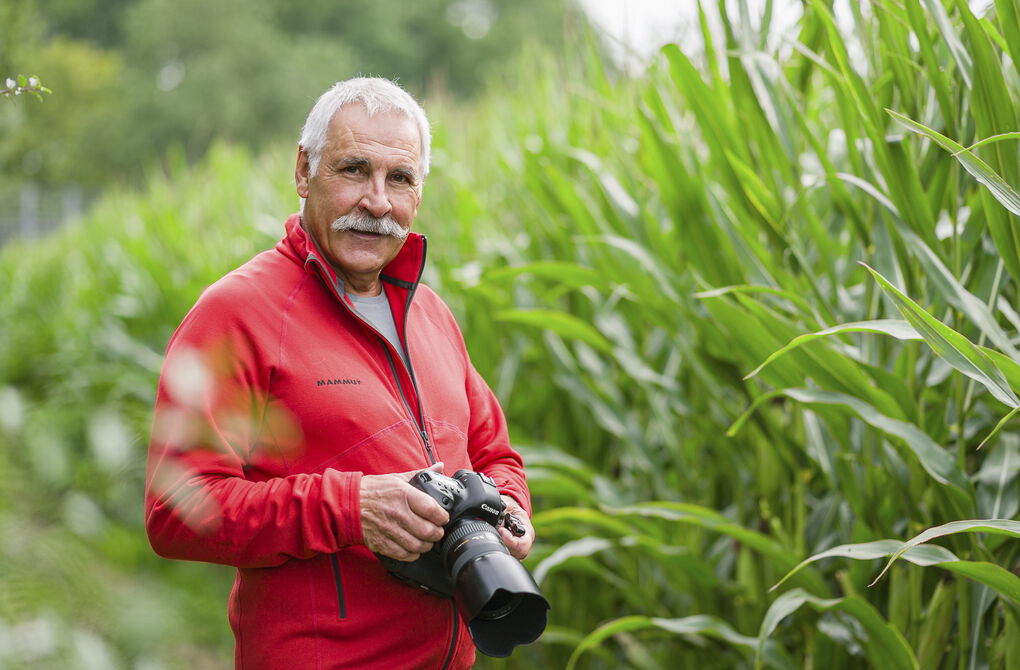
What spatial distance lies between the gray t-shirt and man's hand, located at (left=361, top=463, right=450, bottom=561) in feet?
0.78

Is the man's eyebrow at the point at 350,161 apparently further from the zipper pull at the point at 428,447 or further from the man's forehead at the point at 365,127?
the zipper pull at the point at 428,447

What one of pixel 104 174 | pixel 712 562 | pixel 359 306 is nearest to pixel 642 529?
pixel 712 562

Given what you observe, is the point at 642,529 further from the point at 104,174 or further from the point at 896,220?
the point at 104,174

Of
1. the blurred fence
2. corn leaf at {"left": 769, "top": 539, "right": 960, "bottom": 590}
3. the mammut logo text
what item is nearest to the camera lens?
the mammut logo text

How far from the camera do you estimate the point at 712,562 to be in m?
1.93

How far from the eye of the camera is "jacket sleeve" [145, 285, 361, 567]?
1.04 meters

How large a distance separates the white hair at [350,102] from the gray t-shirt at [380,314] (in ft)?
0.63

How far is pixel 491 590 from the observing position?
3.41ft

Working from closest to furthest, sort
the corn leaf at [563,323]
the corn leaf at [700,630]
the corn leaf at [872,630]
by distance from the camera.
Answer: the corn leaf at [872,630] < the corn leaf at [700,630] < the corn leaf at [563,323]

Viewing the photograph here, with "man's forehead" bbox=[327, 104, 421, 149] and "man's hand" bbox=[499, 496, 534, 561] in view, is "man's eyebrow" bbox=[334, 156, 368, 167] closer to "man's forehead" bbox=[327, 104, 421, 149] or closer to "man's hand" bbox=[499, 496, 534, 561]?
"man's forehead" bbox=[327, 104, 421, 149]

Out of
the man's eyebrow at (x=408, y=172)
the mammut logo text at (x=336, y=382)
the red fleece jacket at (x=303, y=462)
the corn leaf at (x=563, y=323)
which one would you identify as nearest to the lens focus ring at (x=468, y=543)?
the red fleece jacket at (x=303, y=462)

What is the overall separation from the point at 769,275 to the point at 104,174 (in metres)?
13.2

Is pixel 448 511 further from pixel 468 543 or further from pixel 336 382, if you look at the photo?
pixel 336 382

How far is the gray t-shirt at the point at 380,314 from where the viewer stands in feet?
4.28
